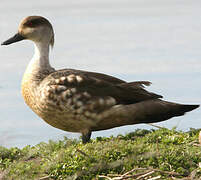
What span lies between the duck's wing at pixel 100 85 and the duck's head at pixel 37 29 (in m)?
0.95

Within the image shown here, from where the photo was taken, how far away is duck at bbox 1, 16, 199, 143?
878 cm

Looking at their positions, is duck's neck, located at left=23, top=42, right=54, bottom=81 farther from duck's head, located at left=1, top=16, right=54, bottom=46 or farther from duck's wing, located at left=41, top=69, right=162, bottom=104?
duck's wing, located at left=41, top=69, right=162, bottom=104

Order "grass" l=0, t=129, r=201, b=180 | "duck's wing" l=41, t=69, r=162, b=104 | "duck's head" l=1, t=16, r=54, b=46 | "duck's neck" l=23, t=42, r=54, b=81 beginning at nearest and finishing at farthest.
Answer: "grass" l=0, t=129, r=201, b=180, "duck's wing" l=41, t=69, r=162, b=104, "duck's neck" l=23, t=42, r=54, b=81, "duck's head" l=1, t=16, r=54, b=46

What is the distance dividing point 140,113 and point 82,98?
4.03ft

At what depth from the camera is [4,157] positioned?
9438mm

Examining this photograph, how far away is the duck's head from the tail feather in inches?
85.6

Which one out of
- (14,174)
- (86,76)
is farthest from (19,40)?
(14,174)

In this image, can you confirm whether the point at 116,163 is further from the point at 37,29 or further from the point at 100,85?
the point at 37,29

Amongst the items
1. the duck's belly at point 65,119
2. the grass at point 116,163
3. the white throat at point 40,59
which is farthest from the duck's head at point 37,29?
the grass at point 116,163

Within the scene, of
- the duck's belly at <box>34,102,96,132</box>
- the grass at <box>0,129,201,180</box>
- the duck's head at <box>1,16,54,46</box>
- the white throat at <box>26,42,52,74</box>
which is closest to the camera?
the grass at <box>0,129,201,180</box>

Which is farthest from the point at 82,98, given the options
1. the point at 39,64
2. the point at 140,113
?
the point at 39,64

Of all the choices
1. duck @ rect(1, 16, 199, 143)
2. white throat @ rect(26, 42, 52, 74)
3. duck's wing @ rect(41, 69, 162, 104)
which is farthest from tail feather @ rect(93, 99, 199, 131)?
white throat @ rect(26, 42, 52, 74)

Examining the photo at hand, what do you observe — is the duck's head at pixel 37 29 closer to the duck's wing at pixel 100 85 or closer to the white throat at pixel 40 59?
the white throat at pixel 40 59

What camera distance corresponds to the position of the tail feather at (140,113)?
9031mm
